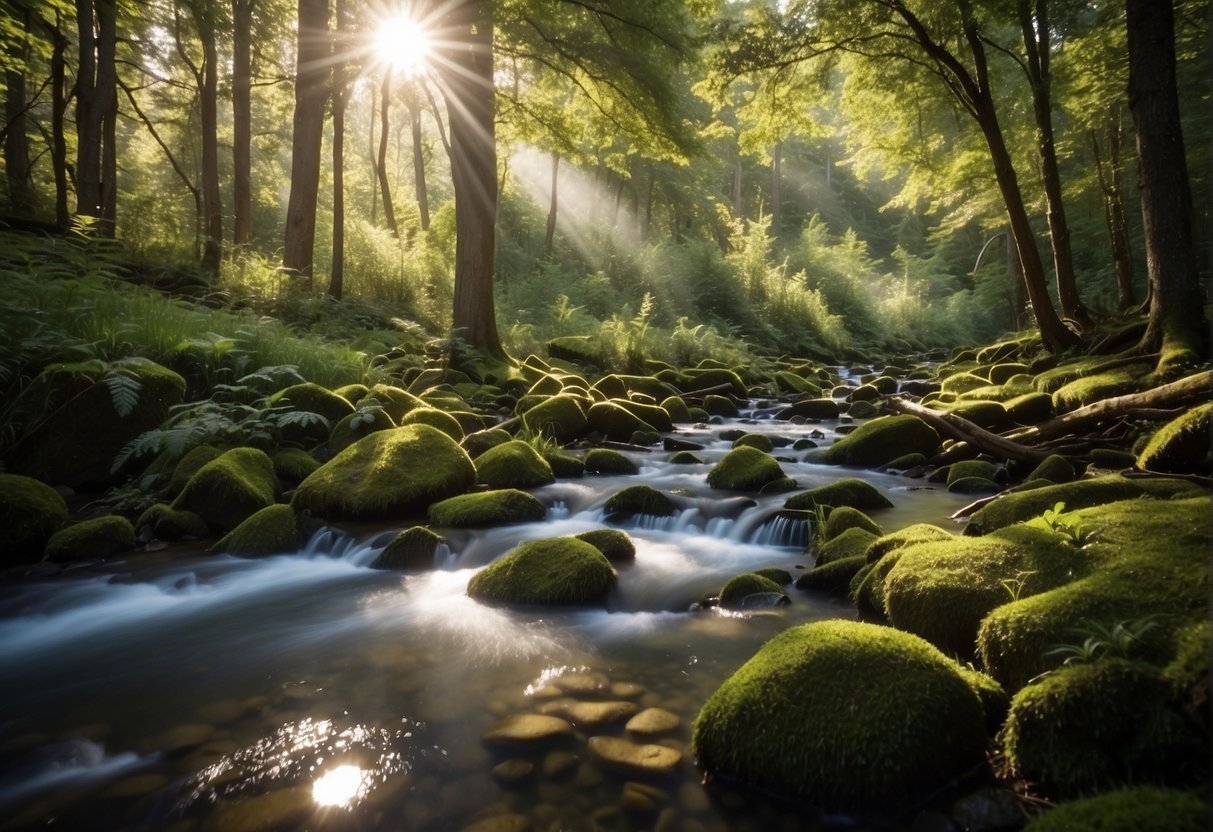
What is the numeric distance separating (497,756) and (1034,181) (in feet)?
62.3

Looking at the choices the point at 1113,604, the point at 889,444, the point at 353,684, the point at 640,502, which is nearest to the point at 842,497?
the point at 640,502

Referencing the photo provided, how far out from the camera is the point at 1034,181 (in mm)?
16219

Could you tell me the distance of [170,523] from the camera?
5.32 metres

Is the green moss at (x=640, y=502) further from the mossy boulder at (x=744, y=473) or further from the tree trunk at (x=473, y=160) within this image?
the tree trunk at (x=473, y=160)

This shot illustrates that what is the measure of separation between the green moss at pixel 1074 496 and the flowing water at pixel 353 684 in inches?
45.1

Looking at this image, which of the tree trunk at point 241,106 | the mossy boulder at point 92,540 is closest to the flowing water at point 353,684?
the mossy boulder at point 92,540

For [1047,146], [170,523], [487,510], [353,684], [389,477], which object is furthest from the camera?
[1047,146]

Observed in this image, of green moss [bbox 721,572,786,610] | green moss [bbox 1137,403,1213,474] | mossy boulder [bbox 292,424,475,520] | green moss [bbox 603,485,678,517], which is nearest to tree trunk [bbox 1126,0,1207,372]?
green moss [bbox 1137,403,1213,474]

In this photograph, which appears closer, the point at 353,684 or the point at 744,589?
the point at 353,684

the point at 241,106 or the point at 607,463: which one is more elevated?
the point at 241,106

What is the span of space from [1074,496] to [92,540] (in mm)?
6854

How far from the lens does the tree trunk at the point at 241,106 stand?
14.1 metres

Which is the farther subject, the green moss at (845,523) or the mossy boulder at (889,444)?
the mossy boulder at (889,444)

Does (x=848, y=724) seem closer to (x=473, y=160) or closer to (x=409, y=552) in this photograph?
(x=409, y=552)
